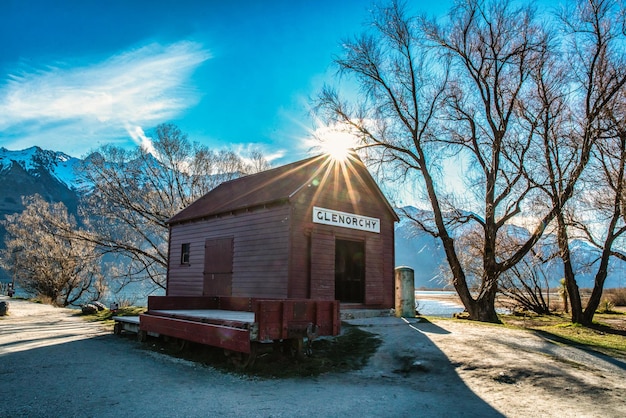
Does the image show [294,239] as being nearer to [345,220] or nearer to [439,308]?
[345,220]

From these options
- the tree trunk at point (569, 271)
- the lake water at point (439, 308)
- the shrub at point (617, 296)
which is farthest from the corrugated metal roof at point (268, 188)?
the shrub at point (617, 296)

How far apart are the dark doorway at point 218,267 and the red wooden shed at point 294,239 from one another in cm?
3

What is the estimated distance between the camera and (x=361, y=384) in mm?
7504

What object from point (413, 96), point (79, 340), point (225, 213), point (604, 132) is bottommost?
point (79, 340)

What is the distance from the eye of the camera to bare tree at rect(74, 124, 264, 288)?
90.7 ft

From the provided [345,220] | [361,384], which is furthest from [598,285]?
[361,384]

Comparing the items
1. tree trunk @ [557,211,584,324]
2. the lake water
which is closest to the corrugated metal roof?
tree trunk @ [557,211,584,324]

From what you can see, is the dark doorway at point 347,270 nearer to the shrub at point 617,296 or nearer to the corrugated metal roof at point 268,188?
the corrugated metal roof at point 268,188

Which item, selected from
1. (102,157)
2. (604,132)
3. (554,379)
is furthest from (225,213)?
(102,157)

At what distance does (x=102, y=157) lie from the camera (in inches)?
1095

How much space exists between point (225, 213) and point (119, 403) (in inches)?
398

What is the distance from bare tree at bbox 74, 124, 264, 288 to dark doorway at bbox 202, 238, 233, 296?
43.1 feet

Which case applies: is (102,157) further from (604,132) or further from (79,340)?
(604,132)

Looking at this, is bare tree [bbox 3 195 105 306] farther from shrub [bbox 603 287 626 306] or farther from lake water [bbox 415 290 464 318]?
shrub [bbox 603 287 626 306]
